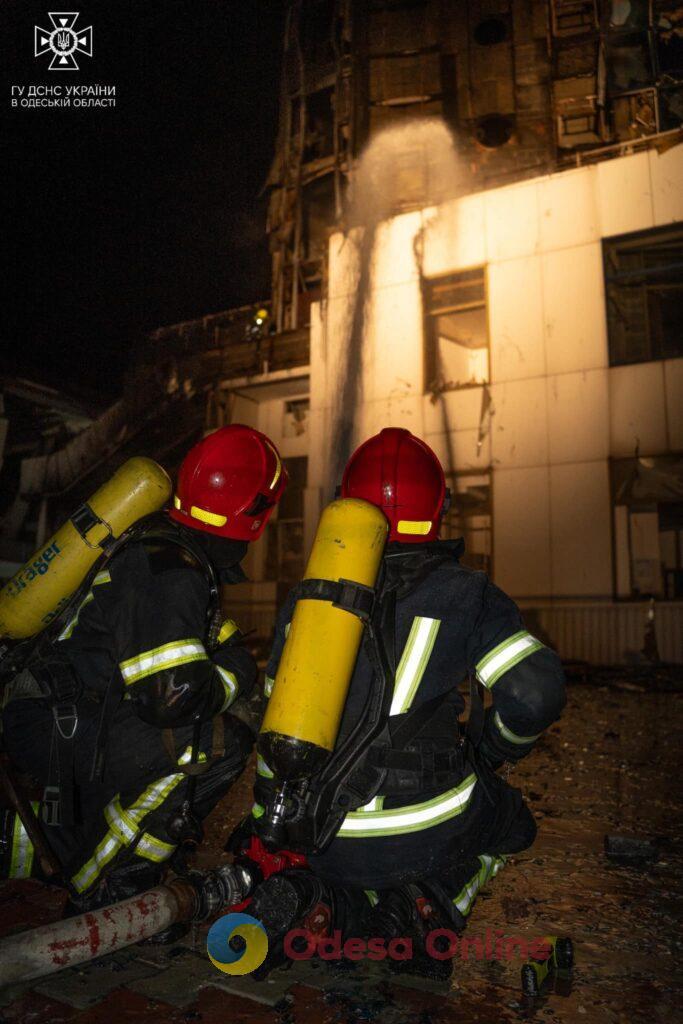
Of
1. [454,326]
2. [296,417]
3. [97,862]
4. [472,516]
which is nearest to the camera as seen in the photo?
[97,862]

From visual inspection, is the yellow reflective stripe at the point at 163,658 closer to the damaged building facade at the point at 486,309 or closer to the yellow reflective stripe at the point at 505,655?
the yellow reflective stripe at the point at 505,655

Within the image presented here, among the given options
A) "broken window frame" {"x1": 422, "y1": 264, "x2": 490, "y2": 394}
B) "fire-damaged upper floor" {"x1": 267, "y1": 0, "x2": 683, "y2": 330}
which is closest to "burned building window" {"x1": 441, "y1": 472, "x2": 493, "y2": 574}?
"broken window frame" {"x1": 422, "y1": 264, "x2": 490, "y2": 394}

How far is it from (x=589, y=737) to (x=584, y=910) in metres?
4.11

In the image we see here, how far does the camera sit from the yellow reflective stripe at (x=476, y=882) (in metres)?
2.22

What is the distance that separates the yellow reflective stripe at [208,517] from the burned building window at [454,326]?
42.2 ft

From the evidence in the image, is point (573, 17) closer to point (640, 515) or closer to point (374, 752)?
point (640, 515)

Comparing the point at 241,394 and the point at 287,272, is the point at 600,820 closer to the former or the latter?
the point at 241,394

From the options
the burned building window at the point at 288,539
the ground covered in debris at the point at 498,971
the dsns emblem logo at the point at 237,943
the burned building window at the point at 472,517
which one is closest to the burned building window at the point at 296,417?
the burned building window at the point at 288,539

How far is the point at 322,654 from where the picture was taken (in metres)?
1.93

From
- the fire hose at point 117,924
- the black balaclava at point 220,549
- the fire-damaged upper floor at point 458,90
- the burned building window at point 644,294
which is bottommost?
the fire hose at point 117,924

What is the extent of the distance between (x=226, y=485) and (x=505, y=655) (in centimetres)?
128

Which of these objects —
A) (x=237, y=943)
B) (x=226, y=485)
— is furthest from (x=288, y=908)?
(x=226, y=485)

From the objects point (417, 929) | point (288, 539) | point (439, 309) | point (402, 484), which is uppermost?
point (439, 309)

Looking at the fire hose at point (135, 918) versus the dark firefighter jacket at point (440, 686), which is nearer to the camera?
the fire hose at point (135, 918)
